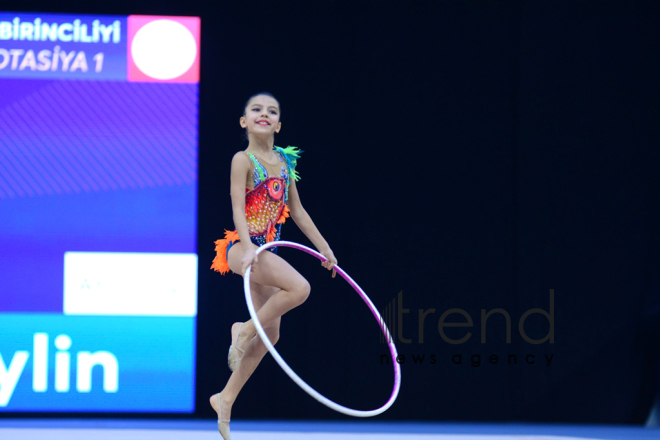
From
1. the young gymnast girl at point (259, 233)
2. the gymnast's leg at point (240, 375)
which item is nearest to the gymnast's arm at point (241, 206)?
the young gymnast girl at point (259, 233)

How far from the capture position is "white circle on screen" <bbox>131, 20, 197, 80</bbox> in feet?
14.7

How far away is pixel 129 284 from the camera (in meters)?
4.37

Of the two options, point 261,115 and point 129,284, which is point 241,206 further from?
point 129,284

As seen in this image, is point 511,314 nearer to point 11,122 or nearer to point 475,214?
point 475,214

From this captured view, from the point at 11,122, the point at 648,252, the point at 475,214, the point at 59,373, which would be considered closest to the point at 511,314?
the point at 475,214

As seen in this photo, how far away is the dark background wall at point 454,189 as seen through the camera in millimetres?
4559

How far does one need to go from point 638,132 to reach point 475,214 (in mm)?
1299

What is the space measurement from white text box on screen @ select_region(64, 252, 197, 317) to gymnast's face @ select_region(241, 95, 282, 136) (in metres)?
1.69

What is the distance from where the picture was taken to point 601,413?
4.68m

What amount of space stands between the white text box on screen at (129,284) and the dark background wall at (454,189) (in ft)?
0.56

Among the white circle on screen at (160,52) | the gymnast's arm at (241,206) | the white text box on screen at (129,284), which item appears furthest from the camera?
the white circle on screen at (160,52)

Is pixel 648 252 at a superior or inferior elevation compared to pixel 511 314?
superior

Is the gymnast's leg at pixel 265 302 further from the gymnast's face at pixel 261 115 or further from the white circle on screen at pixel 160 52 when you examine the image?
the white circle on screen at pixel 160 52

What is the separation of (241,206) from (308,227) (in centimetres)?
41
